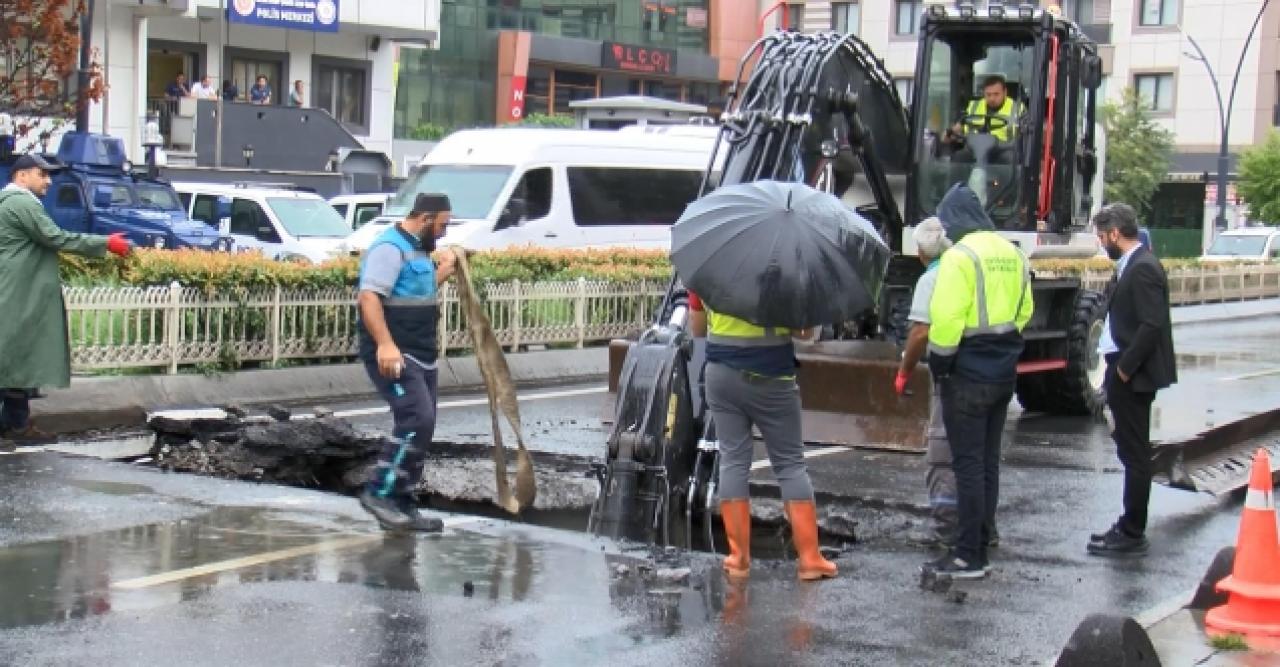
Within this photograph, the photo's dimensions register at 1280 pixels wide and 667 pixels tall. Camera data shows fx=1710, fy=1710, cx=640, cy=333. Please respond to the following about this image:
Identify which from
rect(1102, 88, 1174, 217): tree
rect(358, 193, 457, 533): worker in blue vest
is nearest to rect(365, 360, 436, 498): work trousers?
rect(358, 193, 457, 533): worker in blue vest

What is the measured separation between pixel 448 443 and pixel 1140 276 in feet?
16.6

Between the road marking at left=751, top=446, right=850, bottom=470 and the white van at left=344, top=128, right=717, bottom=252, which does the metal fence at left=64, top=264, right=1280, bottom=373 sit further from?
the road marking at left=751, top=446, right=850, bottom=470

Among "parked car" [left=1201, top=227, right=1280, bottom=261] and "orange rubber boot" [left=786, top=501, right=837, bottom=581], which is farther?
"parked car" [left=1201, top=227, right=1280, bottom=261]

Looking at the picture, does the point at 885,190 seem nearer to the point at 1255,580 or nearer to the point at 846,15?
the point at 1255,580

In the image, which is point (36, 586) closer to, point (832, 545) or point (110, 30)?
point (832, 545)

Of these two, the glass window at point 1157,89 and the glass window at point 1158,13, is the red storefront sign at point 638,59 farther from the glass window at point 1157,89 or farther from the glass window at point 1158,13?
the glass window at point 1157,89

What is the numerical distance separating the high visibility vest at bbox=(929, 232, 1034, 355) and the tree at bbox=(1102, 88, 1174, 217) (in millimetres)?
51865

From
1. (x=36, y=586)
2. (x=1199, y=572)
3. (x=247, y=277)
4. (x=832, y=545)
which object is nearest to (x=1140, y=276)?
(x=1199, y=572)

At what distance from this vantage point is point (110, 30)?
36.0 m

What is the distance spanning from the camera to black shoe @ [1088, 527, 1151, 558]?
357 inches

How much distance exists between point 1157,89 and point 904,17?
977 cm

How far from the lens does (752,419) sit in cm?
799

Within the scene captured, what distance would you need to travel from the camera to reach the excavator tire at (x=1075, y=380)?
A: 15117 millimetres

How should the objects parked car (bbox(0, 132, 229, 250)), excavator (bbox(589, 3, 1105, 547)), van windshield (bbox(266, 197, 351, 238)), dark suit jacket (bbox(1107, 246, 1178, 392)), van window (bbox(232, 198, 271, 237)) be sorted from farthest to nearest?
1. van window (bbox(232, 198, 271, 237))
2. van windshield (bbox(266, 197, 351, 238))
3. parked car (bbox(0, 132, 229, 250))
4. excavator (bbox(589, 3, 1105, 547))
5. dark suit jacket (bbox(1107, 246, 1178, 392))
